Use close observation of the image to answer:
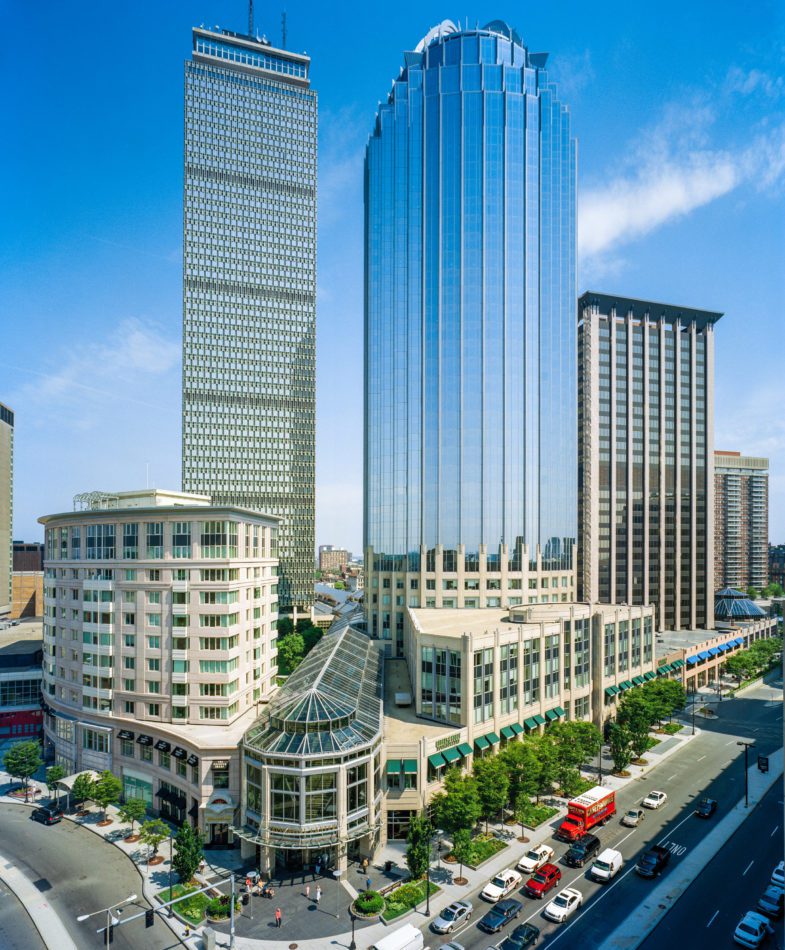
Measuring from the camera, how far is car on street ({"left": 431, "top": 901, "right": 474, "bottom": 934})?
4338 centimetres

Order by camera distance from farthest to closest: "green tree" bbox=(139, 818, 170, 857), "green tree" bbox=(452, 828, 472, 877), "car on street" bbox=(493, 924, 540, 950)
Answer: "green tree" bbox=(139, 818, 170, 857) < "green tree" bbox=(452, 828, 472, 877) < "car on street" bbox=(493, 924, 540, 950)

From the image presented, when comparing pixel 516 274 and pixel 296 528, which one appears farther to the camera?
pixel 296 528

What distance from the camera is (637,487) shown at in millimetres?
149500

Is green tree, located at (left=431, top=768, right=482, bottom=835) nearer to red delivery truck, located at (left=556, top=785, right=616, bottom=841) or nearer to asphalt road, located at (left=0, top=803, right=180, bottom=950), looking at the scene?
red delivery truck, located at (left=556, top=785, right=616, bottom=841)

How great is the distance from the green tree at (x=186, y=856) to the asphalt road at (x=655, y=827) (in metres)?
20.2

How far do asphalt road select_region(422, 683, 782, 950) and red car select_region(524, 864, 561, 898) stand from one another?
20.2 inches

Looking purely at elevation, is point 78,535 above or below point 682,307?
below

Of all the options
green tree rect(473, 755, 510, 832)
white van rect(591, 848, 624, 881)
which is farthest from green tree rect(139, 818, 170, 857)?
white van rect(591, 848, 624, 881)

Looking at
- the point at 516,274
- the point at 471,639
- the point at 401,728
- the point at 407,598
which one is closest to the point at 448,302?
the point at 516,274

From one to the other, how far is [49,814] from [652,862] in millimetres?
61861

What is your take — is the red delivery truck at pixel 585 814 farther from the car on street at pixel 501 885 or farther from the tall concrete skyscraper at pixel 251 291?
the tall concrete skyscraper at pixel 251 291

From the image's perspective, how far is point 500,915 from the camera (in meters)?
43.8

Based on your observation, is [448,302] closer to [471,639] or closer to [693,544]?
[471,639]

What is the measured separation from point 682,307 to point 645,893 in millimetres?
141779
